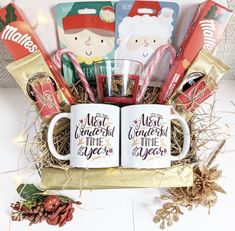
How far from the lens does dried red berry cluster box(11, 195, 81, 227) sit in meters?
1.04

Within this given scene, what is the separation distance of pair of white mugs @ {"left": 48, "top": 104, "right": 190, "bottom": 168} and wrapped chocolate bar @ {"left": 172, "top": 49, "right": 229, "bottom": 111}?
7 centimetres

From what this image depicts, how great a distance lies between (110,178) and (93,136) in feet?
0.38

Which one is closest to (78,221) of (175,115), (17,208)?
(17,208)

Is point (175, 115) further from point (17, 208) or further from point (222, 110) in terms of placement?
point (17, 208)

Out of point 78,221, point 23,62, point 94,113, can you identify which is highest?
point 23,62

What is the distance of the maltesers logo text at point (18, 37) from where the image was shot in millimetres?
851

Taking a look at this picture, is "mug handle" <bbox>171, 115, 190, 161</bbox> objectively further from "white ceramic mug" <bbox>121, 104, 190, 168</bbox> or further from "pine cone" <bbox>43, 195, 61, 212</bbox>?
"pine cone" <bbox>43, 195, 61, 212</bbox>

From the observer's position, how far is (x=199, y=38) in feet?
2.87

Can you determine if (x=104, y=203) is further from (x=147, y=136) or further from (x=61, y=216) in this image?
(x=147, y=136)

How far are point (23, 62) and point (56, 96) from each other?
106 millimetres

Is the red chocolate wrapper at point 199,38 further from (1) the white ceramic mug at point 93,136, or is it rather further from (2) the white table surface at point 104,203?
(2) the white table surface at point 104,203

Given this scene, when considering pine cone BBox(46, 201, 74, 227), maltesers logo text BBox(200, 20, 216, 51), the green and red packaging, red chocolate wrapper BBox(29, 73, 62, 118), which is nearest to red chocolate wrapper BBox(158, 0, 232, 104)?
maltesers logo text BBox(200, 20, 216, 51)

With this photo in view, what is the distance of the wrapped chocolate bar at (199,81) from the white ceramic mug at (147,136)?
2.6 inches

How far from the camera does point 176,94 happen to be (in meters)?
0.91
